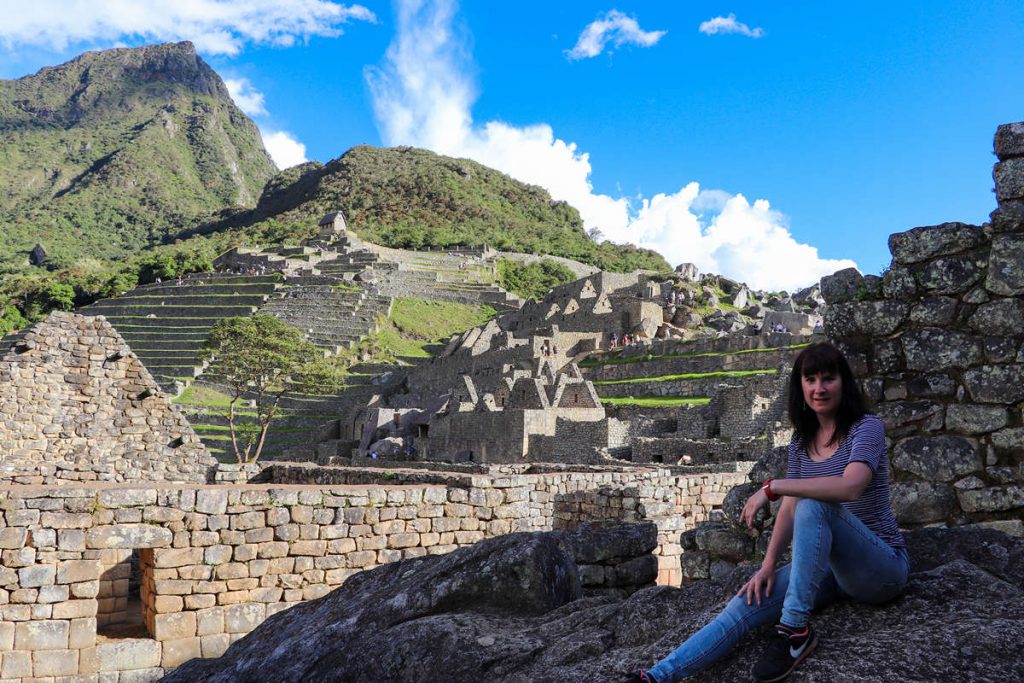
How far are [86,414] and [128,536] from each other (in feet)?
16.6

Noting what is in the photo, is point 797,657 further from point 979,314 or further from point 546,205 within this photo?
point 546,205

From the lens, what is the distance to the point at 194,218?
19100 centimetres

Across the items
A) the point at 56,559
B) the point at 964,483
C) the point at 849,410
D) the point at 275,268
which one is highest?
the point at 275,268

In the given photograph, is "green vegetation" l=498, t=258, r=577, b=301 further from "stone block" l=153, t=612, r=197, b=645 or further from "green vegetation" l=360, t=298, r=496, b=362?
"stone block" l=153, t=612, r=197, b=645

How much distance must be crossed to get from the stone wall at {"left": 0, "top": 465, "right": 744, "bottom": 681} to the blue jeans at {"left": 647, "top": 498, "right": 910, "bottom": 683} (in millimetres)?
2685

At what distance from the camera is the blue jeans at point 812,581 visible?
9.86ft

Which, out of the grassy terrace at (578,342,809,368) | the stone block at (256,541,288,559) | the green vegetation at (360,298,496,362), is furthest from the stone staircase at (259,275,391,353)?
the stone block at (256,541,288,559)

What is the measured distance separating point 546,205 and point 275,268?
8608cm

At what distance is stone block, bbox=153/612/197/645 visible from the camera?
246 inches

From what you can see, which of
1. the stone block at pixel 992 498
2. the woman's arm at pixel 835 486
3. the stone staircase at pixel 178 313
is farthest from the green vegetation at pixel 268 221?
the woman's arm at pixel 835 486

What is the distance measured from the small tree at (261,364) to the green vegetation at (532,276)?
51.9 metres

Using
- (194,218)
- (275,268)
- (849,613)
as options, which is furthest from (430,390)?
(194,218)

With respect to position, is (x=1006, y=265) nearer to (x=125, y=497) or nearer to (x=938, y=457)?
(x=938, y=457)

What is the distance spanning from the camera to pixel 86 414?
412 inches
